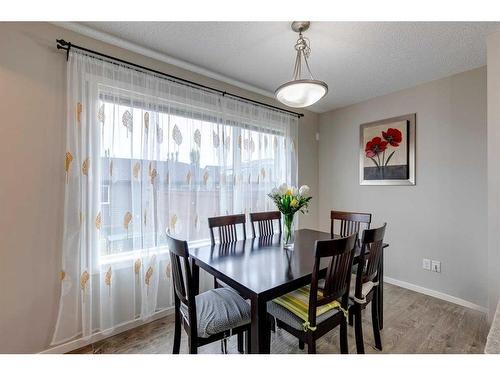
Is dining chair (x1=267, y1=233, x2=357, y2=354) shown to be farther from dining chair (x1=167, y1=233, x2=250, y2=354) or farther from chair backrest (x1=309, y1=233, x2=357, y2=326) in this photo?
dining chair (x1=167, y1=233, x2=250, y2=354)

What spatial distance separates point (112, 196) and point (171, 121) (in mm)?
850

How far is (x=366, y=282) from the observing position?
1649 millimetres

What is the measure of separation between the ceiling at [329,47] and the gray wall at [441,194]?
0.27m

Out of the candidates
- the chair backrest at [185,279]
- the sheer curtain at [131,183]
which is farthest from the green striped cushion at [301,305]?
the sheer curtain at [131,183]

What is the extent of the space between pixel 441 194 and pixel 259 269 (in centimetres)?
244

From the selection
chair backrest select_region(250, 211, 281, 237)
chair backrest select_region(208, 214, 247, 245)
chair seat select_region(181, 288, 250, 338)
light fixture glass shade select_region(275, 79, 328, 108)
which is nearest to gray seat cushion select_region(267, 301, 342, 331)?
chair seat select_region(181, 288, 250, 338)

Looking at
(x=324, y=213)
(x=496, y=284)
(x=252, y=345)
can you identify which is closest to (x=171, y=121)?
(x=252, y=345)

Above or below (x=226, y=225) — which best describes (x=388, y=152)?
above

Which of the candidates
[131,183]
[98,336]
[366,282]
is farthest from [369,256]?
[98,336]

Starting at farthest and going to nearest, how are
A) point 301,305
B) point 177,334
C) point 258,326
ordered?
point 177,334
point 301,305
point 258,326

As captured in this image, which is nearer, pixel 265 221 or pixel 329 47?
pixel 329 47

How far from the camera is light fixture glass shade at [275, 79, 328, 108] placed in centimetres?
151

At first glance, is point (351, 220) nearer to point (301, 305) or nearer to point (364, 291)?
point (364, 291)
